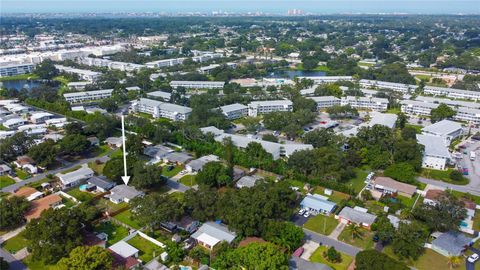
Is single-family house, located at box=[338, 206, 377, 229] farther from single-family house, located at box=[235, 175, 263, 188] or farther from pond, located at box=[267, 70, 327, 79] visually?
pond, located at box=[267, 70, 327, 79]

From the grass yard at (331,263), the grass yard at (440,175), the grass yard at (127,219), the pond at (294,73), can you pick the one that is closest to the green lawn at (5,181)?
the grass yard at (127,219)

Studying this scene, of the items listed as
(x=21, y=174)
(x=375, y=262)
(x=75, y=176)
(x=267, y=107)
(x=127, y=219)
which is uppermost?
(x=267, y=107)

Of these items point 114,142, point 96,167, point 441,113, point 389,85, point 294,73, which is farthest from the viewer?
point 294,73

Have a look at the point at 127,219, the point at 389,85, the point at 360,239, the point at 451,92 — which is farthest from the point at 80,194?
the point at 451,92

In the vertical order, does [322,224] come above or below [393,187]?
below

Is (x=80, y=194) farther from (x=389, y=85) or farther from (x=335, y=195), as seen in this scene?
(x=389, y=85)

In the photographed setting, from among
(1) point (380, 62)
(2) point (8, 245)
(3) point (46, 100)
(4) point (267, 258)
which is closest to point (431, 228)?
(4) point (267, 258)

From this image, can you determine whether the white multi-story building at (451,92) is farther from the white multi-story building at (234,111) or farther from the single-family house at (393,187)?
the single-family house at (393,187)
